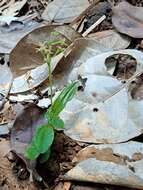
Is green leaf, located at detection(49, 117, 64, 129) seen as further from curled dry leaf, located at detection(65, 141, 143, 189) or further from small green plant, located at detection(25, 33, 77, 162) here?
curled dry leaf, located at detection(65, 141, 143, 189)

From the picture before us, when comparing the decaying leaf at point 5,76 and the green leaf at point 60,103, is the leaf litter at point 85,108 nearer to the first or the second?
the decaying leaf at point 5,76

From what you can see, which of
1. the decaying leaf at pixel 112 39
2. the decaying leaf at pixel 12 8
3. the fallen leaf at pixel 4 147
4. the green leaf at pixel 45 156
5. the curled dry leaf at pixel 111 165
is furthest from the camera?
the decaying leaf at pixel 12 8

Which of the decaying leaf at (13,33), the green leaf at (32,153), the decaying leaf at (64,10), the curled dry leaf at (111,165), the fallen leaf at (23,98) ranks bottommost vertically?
the curled dry leaf at (111,165)

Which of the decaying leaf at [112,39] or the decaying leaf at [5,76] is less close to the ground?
the decaying leaf at [112,39]

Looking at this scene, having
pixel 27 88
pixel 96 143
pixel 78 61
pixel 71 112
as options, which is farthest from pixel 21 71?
pixel 96 143

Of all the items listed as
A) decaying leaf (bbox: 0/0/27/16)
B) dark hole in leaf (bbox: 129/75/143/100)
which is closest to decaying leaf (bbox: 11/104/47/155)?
dark hole in leaf (bbox: 129/75/143/100)

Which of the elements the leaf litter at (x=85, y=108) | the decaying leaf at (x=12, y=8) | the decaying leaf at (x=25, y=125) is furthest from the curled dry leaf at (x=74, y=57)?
the decaying leaf at (x=12, y=8)

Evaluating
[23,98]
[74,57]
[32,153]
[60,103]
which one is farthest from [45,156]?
[74,57]
